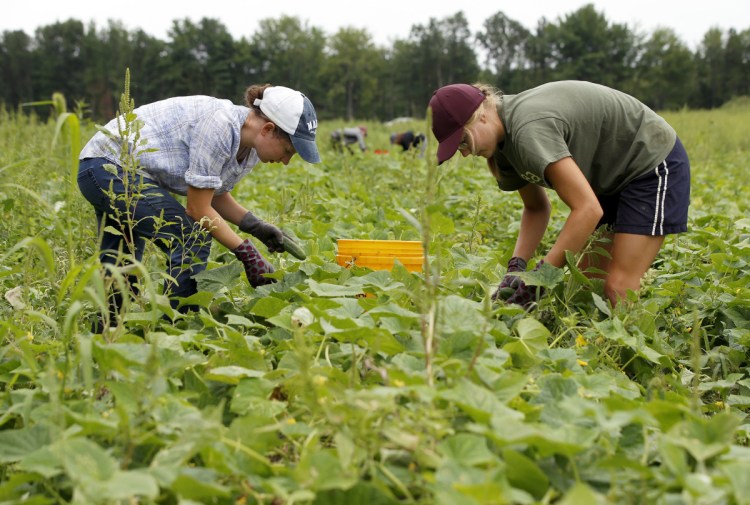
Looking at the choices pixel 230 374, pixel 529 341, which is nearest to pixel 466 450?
pixel 230 374

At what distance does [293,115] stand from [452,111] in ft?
1.87

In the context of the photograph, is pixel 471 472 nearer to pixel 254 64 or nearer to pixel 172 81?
pixel 172 81

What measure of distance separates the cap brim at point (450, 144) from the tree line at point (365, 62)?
45.1 m

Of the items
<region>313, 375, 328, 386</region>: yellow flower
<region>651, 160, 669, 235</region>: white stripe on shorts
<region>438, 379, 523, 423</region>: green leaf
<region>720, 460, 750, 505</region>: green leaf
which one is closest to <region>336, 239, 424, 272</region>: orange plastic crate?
<region>651, 160, 669, 235</region>: white stripe on shorts

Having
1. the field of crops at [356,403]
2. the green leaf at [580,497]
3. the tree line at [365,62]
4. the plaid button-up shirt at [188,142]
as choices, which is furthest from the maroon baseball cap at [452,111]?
the tree line at [365,62]

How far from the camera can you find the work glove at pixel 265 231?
9.57ft

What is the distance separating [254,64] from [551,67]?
72.0 ft

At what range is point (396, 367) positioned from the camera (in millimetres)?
1597

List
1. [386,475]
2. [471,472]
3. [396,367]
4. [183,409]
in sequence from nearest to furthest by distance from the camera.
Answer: [471,472], [386,475], [183,409], [396,367]

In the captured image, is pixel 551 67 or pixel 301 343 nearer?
pixel 301 343

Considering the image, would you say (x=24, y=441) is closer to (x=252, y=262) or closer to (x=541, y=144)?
(x=252, y=262)

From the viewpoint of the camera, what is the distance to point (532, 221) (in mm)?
3104

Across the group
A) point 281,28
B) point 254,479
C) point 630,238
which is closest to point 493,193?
point 630,238

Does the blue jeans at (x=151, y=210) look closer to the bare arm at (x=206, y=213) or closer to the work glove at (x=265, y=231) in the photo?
the bare arm at (x=206, y=213)
